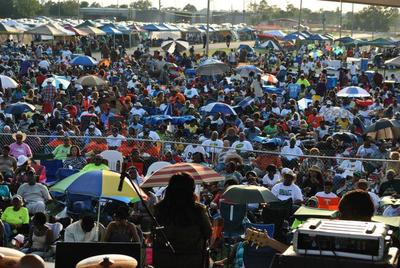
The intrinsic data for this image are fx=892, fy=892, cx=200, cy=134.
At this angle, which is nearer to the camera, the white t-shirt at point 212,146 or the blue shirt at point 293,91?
the white t-shirt at point 212,146

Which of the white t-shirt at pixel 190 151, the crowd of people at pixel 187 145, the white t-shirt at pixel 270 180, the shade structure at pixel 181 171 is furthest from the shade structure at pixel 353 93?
the shade structure at pixel 181 171

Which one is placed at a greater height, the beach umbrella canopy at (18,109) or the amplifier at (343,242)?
the amplifier at (343,242)

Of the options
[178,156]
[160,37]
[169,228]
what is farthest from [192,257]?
[160,37]

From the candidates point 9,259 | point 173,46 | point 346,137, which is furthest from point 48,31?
point 9,259

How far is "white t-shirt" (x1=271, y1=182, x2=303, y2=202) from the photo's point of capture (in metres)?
13.3

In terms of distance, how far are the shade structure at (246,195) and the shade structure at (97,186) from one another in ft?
4.12

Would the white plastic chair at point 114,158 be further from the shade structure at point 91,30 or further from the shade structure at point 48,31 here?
the shade structure at point 91,30

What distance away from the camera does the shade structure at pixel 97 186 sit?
1120cm

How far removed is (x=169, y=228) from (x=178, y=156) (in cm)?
985

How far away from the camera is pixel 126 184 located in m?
11.1

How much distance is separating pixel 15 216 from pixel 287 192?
4023 mm

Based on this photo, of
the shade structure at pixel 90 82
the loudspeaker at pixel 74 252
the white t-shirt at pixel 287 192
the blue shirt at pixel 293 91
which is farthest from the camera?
the blue shirt at pixel 293 91

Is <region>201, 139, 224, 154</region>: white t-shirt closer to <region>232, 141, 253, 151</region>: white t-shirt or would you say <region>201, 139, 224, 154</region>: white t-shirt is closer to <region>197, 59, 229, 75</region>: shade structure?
<region>232, 141, 253, 151</region>: white t-shirt

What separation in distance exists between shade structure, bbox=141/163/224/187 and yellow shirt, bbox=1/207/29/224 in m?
1.71
